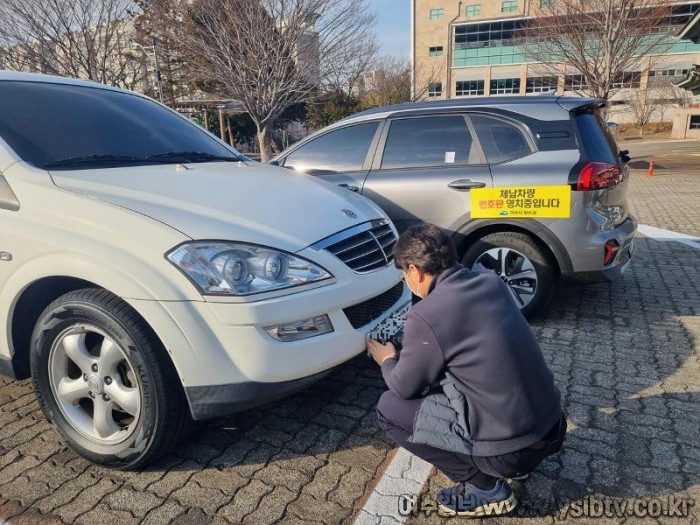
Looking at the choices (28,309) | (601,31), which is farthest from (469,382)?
(601,31)

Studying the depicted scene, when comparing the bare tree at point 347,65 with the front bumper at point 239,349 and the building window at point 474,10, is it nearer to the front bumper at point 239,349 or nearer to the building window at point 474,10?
the front bumper at point 239,349

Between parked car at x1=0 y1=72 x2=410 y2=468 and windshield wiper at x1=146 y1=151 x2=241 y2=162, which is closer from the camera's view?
parked car at x1=0 y1=72 x2=410 y2=468

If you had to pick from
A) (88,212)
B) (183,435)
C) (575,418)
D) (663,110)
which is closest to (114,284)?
(88,212)

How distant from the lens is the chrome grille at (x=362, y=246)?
8.10ft

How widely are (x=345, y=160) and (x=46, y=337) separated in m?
2.92

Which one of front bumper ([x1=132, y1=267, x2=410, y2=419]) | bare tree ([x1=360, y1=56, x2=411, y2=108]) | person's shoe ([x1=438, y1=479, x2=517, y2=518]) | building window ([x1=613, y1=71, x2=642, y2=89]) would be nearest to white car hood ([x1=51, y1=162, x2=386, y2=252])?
front bumper ([x1=132, y1=267, x2=410, y2=419])

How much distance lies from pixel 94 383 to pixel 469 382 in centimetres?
171

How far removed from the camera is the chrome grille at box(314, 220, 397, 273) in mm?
2469

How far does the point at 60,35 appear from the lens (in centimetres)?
1686

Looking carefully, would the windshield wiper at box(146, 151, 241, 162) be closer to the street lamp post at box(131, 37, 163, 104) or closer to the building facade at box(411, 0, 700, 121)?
the street lamp post at box(131, 37, 163, 104)

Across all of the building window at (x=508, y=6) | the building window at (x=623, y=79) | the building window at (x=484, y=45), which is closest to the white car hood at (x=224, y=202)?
the building window at (x=623, y=79)

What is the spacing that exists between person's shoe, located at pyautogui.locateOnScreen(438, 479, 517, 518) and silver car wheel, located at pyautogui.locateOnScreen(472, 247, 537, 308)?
2084 mm

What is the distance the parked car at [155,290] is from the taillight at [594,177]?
179 cm

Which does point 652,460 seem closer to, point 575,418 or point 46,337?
point 575,418
